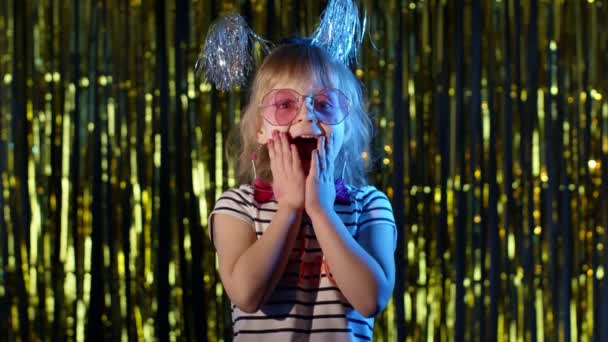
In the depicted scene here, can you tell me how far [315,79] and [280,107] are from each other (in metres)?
0.08

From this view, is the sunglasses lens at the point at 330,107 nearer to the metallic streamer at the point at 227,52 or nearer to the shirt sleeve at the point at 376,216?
the shirt sleeve at the point at 376,216

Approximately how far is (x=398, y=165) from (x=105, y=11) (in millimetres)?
916

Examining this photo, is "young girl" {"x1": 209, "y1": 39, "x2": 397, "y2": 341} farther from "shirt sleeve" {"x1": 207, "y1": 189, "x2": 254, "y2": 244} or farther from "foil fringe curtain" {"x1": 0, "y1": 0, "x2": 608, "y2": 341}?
"foil fringe curtain" {"x1": 0, "y1": 0, "x2": 608, "y2": 341}

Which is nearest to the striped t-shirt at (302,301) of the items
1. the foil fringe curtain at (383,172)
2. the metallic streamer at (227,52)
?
the metallic streamer at (227,52)

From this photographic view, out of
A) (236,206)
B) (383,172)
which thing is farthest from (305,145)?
(383,172)

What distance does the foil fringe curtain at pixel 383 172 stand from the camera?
8.49ft

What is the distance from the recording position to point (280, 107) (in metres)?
1.38

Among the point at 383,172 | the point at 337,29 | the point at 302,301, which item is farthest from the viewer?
the point at 383,172

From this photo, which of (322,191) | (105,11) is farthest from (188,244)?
(322,191)

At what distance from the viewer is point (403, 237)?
8.45 feet

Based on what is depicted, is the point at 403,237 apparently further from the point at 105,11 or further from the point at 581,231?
the point at 105,11

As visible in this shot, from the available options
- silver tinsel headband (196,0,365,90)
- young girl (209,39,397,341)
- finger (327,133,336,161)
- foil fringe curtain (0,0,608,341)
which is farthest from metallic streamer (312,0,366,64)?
foil fringe curtain (0,0,608,341)

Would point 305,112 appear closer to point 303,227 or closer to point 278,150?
point 278,150

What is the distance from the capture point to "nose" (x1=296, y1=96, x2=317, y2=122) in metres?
1.37
